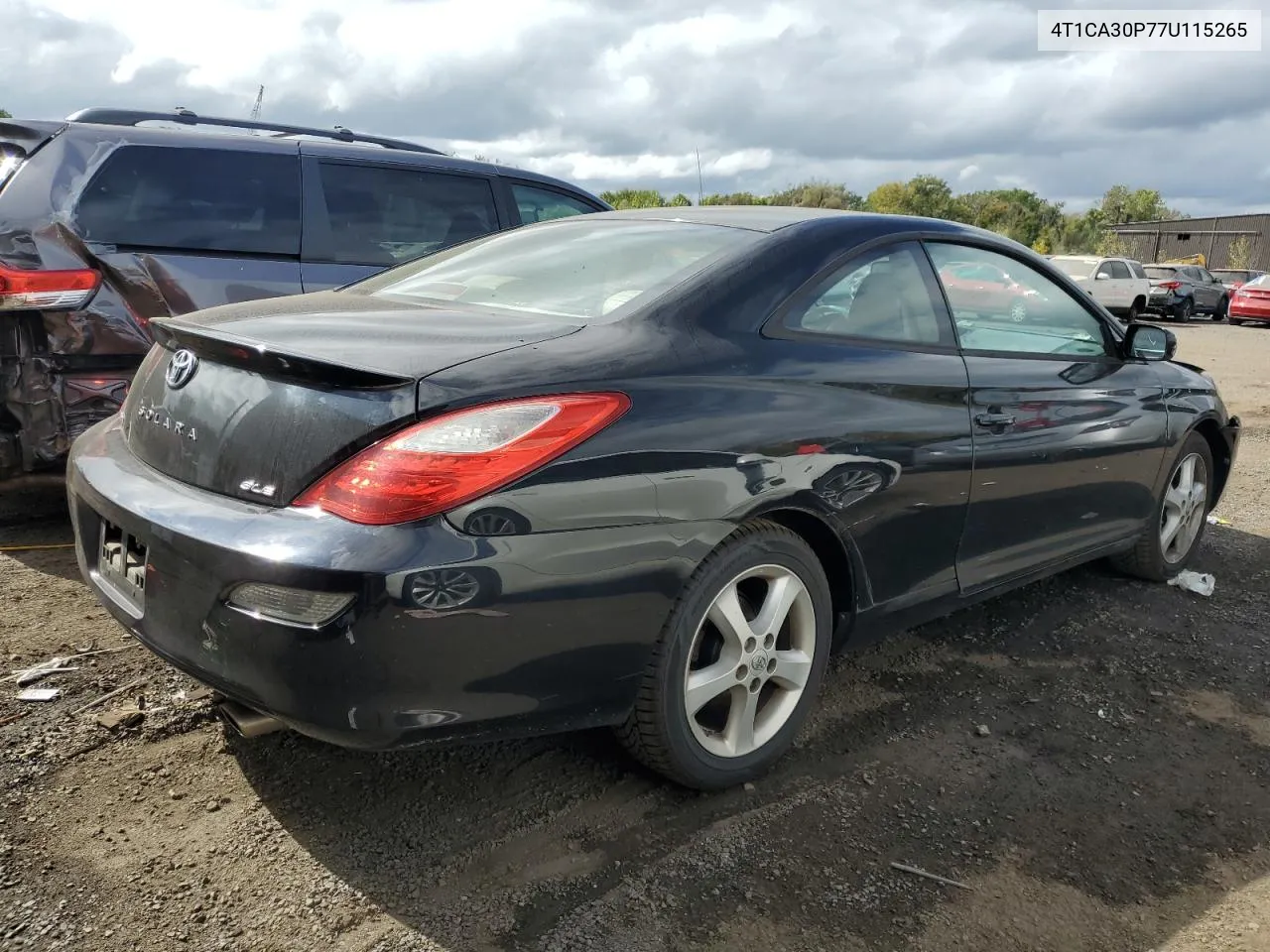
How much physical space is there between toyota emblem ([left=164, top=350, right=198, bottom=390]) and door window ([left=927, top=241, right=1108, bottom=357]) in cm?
219

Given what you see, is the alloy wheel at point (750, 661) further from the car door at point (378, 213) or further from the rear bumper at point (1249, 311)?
the rear bumper at point (1249, 311)

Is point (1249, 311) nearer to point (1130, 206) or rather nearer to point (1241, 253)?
point (1241, 253)

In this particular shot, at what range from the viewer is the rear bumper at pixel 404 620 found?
202 centimetres

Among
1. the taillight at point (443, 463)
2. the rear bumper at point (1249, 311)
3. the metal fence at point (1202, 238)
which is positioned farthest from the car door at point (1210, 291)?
the taillight at point (443, 463)

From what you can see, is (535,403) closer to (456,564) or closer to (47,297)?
(456,564)

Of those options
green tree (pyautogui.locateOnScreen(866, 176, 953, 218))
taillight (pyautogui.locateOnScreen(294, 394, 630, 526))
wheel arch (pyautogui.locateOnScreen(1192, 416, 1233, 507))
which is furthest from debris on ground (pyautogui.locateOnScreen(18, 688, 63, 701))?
green tree (pyautogui.locateOnScreen(866, 176, 953, 218))

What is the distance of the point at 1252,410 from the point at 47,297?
10062mm

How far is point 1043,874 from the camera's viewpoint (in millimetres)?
2426

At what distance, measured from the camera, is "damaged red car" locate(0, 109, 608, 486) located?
4.06 metres

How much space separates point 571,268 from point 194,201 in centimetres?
256

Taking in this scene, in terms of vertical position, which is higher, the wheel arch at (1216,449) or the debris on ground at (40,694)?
the wheel arch at (1216,449)

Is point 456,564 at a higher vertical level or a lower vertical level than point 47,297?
lower

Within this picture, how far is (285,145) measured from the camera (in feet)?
16.7

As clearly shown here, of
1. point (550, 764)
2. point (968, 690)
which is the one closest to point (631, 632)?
point (550, 764)
